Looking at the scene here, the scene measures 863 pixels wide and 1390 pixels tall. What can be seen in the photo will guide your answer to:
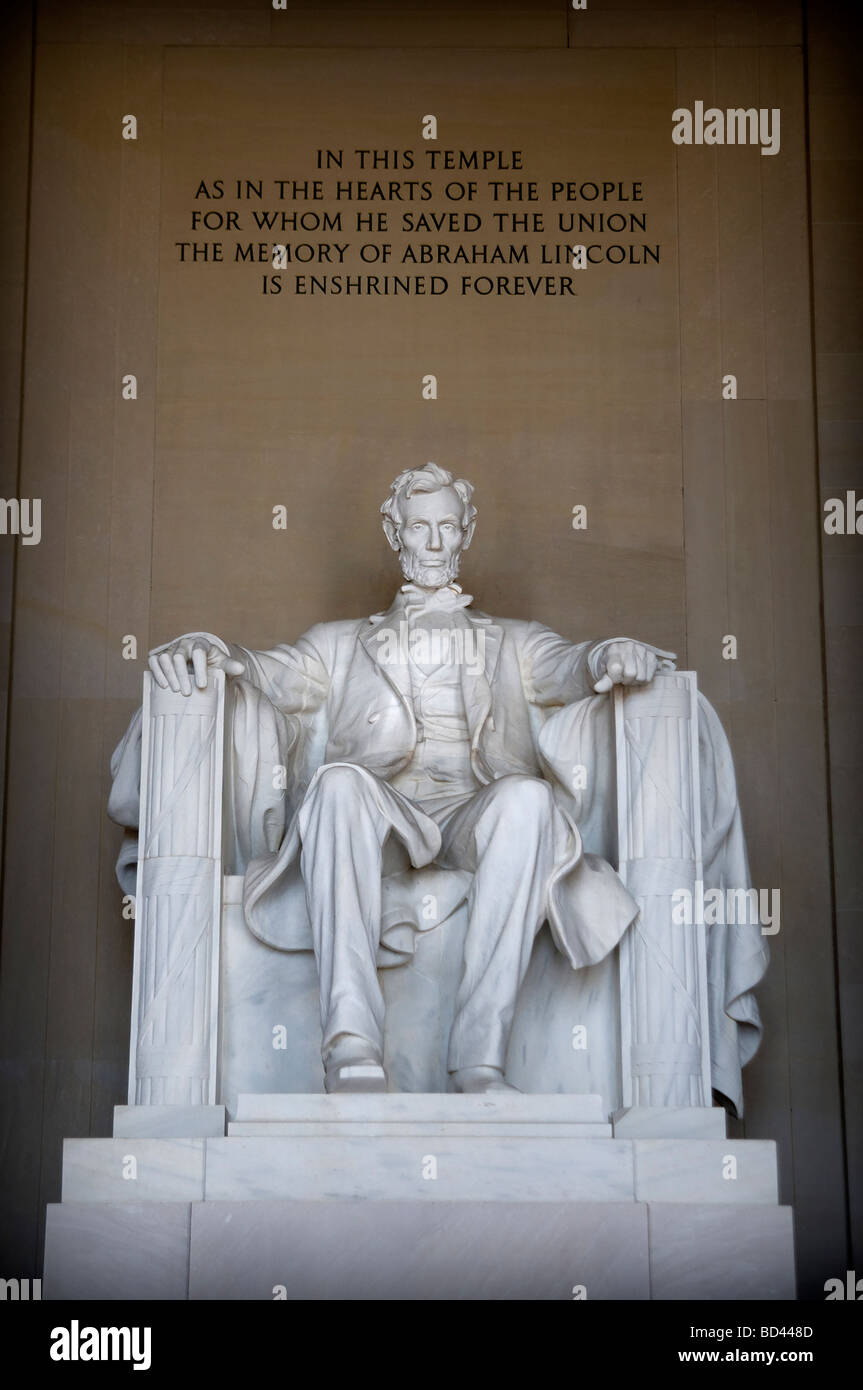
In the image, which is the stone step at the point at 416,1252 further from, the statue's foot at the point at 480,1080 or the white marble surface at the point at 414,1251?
the statue's foot at the point at 480,1080

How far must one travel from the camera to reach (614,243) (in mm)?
8258

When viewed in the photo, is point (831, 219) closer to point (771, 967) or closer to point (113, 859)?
point (771, 967)

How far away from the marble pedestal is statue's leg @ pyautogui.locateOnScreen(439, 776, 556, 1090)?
340 millimetres

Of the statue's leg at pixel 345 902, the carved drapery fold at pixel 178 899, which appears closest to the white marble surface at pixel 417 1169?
the statue's leg at pixel 345 902

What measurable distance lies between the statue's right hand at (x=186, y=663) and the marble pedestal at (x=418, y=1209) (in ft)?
4.24

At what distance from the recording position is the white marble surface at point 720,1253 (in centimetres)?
521

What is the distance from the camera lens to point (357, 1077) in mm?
5566

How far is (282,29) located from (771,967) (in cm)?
394

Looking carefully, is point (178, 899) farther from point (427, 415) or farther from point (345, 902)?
point (427, 415)

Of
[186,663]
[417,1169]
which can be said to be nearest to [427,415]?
[186,663]

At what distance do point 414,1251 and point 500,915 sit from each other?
1048mm

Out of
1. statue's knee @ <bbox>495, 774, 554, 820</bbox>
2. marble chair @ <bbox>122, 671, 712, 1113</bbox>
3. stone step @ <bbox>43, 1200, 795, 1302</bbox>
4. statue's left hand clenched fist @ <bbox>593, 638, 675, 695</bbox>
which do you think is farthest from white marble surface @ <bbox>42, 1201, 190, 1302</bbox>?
statue's left hand clenched fist @ <bbox>593, 638, 675, 695</bbox>
